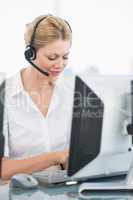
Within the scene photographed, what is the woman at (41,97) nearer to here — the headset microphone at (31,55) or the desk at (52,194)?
the headset microphone at (31,55)

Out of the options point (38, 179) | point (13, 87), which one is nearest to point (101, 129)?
point (38, 179)

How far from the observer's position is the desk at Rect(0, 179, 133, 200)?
167 centimetres

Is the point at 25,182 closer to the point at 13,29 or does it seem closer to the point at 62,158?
the point at 62,158

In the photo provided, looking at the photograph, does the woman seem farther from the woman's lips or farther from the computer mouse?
the computer mouse

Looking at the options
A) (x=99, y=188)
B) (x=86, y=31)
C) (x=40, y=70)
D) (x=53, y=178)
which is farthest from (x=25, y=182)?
(x=86, y=31)

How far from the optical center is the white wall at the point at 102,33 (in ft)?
9.89

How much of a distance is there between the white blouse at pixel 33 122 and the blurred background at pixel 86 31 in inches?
11.9

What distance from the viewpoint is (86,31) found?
121 inches

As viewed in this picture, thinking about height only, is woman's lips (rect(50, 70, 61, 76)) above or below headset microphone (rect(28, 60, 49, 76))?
below

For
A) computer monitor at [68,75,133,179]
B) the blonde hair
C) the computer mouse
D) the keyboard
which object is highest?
the blonde hair

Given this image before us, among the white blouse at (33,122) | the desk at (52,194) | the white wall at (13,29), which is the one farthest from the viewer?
the white wall at (13,29)

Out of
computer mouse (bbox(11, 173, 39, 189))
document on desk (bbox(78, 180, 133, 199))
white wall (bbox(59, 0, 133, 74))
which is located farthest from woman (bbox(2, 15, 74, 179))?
document on desk (bbox(78, 180, 133, 199))

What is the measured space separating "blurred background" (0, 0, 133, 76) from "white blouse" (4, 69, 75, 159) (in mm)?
303

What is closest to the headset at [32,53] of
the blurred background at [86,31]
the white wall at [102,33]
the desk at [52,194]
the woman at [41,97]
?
the woman at [41,97]
